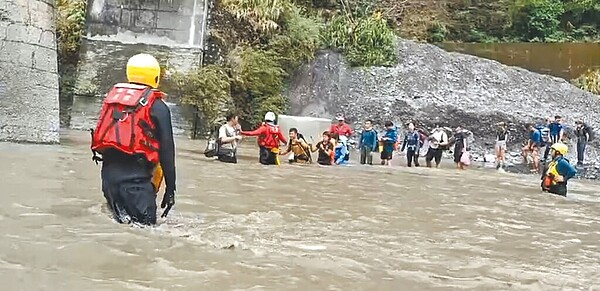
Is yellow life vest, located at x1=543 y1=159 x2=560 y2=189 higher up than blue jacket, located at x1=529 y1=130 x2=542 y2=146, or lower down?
lower down

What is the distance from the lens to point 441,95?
2609 cm

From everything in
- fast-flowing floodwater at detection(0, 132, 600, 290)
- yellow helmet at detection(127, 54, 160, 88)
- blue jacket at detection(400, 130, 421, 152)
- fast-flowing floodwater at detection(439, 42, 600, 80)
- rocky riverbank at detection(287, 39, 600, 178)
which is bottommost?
fast-flowing floodwater at detection(0, 132, 600, 290)

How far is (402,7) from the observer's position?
35719 mm

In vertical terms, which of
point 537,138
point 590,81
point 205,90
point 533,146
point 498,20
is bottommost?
point 533,146

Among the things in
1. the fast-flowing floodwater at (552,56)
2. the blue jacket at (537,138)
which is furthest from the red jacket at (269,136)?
the fast-flowing floodwater at (552,56)

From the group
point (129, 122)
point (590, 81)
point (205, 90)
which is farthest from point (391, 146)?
point (590, 81)

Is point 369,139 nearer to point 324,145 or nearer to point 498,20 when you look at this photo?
point 324,145

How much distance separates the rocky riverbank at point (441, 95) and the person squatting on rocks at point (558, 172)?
11.2 meters

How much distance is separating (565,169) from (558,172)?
126mm

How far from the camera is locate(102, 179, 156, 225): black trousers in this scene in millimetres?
5520

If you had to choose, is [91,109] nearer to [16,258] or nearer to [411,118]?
[411,118]

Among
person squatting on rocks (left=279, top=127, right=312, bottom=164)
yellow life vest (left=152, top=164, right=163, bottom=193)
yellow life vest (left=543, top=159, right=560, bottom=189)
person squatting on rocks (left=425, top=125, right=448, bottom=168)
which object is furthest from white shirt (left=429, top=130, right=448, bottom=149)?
yellow life vest (left=152, top=164, right=163, bottom=193)

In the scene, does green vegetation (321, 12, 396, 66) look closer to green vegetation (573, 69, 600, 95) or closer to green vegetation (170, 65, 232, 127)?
green vegetation (170, 65, 232, 127)

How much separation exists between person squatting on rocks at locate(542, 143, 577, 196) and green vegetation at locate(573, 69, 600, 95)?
1697 centimetres
